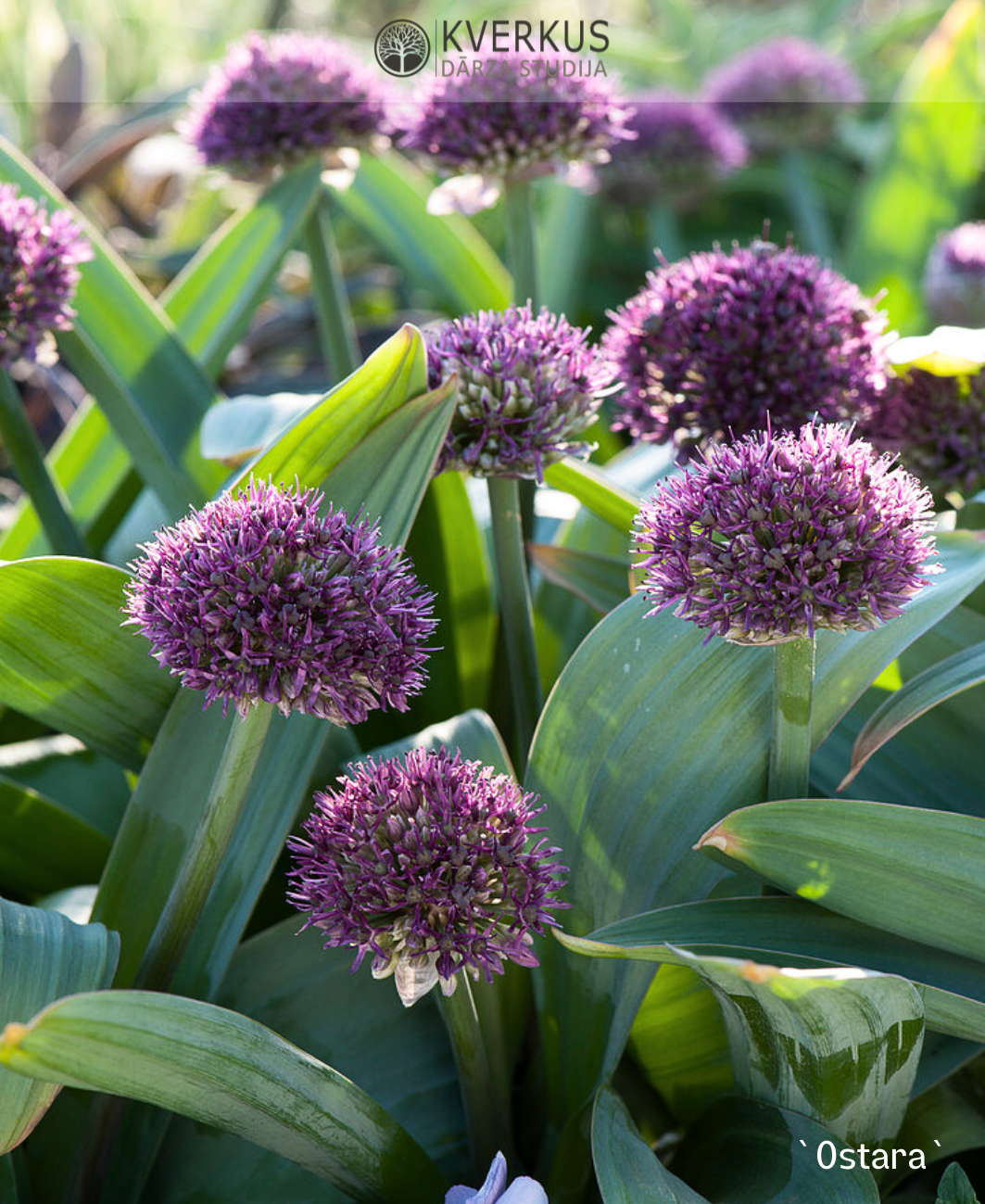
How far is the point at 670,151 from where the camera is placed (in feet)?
7.98

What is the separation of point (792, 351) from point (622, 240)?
237 cm

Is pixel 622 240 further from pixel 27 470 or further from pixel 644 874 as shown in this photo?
pixel 644 874

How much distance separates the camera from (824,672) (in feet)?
3.27

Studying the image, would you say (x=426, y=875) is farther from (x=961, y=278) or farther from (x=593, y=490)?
(x=961, y=278)

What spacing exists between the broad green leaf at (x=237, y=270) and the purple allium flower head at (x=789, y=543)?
0.99m

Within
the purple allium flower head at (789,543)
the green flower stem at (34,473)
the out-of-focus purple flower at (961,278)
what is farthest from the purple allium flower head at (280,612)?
the out-of-focus purple flower at (961,278)

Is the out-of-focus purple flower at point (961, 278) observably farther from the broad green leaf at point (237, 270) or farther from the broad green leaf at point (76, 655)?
the broad green leaf at point (76, 655)

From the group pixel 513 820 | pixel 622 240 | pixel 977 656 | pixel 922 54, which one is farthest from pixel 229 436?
pixel 622 240

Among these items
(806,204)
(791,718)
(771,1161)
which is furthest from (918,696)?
(806,204)

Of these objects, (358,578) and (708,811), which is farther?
(708,811)

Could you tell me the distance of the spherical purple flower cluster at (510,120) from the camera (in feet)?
4.82

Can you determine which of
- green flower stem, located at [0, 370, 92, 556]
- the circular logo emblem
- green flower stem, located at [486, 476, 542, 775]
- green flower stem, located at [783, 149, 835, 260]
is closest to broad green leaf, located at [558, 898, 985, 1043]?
green flower stem, located at [486, 476, 542, 775]

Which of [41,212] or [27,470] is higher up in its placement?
[41,212]

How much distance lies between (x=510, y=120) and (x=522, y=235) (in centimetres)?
17
